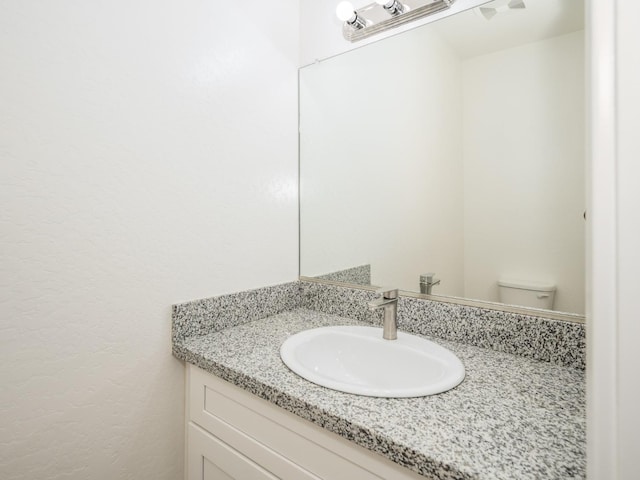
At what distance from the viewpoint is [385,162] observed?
1225 mm

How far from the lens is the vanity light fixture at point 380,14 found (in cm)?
106

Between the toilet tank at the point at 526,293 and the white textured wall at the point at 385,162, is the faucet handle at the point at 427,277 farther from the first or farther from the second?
the toilet tank at the point at 526,293

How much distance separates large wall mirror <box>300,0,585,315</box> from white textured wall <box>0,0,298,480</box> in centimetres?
33

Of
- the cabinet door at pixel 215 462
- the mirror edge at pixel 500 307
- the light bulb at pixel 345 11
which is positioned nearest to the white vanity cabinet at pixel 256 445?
the cabinet door at pixel 215 462

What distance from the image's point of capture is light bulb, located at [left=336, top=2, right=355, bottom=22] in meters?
1.12

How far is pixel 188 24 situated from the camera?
1.00 meters

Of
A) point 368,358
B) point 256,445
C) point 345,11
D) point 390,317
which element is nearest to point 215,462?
point 256,445

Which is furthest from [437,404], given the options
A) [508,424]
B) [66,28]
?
[66,28]

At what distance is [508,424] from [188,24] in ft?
4.18

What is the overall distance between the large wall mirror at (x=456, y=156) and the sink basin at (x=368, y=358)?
215mm

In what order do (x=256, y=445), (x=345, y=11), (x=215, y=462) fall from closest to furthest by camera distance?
(x=256, y=445) → (x=215, y=462) → (x=345, y=11)

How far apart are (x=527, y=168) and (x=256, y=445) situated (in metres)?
1.00

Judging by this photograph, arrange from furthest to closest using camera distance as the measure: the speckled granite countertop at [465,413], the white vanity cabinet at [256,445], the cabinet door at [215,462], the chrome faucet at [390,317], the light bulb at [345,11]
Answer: the light bulb at [345,11]
the chrome faucet at [390,317]
the cabinet door at [215,462]
the white vanity cabinet at [256,445]
the speckled granite countertop at [465,413]

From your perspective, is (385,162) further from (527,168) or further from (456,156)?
(527,168)
